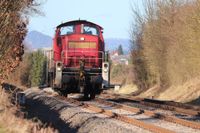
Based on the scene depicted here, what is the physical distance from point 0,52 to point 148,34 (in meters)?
28.9

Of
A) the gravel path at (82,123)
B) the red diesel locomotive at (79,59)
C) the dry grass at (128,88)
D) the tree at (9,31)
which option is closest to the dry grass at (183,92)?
the red diesel locomotive at (79,59)

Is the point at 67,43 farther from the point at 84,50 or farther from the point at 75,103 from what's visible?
the point at 75,103

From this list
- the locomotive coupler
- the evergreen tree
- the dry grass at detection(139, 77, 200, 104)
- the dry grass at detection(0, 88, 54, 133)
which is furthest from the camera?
the evergreen tree

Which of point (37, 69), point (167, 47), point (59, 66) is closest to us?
point (59, 66)

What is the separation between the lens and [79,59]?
966 inches

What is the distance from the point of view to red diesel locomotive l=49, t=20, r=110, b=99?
23.5 meters

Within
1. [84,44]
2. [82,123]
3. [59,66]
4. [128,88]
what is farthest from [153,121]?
[128,88]

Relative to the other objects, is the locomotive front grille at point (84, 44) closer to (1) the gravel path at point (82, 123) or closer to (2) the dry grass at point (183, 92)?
(1) the gravel path at point (82, 123)

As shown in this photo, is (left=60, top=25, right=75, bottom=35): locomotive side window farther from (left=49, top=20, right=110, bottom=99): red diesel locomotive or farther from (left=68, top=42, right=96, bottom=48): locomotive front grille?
(left=68, top=42, right=96, bottom=48): locomotive front grille

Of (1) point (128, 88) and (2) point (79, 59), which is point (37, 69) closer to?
(1) point (128, 88)

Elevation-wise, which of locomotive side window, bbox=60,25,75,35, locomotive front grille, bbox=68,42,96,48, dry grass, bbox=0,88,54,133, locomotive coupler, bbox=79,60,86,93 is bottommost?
dry grass, bbox=0,88,54,133

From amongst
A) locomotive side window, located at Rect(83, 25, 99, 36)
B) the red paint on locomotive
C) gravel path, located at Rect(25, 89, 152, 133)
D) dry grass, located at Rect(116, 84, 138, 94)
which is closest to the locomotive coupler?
the red paint on locomotive

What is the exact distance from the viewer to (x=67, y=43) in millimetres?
24875

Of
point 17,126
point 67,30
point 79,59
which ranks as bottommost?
point 17,126
